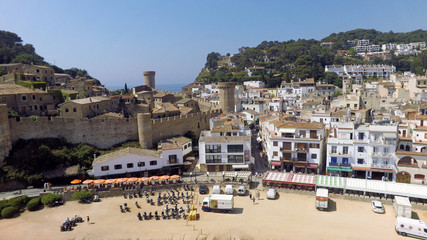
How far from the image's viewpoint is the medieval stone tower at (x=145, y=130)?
1299 inches

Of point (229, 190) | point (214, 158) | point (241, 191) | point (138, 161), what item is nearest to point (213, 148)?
point (214, 158)

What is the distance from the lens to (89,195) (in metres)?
25.5

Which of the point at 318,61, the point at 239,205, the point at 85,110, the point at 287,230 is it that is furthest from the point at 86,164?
the point at 318,61

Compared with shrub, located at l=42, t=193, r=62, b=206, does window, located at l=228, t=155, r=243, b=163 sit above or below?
above

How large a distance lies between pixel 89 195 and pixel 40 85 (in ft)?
73.5

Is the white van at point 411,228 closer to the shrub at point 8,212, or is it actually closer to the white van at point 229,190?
the white van at point 229,190

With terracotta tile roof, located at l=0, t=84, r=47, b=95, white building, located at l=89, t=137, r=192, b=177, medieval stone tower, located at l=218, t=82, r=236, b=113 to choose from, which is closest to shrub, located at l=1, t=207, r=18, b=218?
white building, located at l=89, t=137, r=192, b=177

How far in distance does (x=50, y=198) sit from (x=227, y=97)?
2955cm

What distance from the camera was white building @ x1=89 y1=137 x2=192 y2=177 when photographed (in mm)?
28750

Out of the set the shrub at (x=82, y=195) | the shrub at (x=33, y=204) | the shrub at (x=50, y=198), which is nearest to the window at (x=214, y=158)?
the shrub at (x=82, y=195)

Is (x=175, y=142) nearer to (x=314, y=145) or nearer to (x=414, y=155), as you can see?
(x=314, y=145)

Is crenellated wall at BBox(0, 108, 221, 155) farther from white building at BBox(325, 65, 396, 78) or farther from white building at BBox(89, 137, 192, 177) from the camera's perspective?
white building at BBox(325, 65, 396, 78)

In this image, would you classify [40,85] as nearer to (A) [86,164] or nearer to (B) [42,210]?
(A) [86,164]

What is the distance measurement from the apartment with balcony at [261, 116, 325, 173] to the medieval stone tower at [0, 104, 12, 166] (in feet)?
80.7
